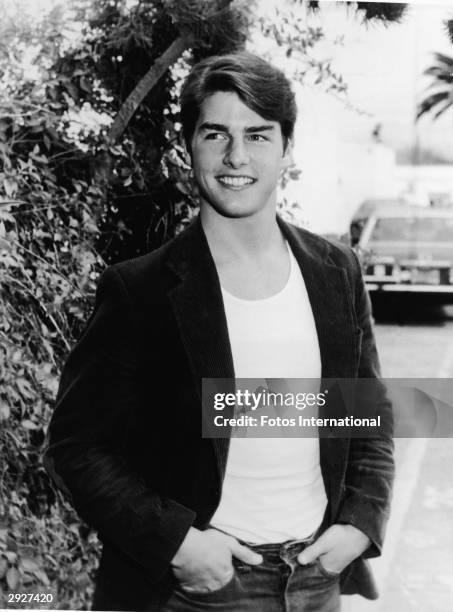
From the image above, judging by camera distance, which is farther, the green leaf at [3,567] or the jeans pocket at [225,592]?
the green leaf at [3,567]

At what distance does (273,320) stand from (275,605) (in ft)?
2.04

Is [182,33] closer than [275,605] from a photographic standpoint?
No

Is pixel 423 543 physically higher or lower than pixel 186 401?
lower

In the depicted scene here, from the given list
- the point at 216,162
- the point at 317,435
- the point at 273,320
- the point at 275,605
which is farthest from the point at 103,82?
the point at 275,605

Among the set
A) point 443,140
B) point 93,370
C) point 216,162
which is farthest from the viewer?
point 443,140

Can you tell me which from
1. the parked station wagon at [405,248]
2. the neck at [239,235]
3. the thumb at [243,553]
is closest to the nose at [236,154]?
the neck at [239,235]

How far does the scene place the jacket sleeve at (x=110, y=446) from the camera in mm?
1649

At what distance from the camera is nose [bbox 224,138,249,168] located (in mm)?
1791

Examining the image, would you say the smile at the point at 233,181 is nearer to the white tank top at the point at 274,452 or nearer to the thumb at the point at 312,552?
the white tank top at the point at 274,452

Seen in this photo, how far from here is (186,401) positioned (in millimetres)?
1741

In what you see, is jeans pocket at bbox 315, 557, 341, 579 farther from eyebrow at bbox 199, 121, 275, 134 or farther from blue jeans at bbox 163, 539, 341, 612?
eyebrow at bbox 199, 121, 275, 134

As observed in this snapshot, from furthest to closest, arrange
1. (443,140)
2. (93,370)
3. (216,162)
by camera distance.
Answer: (443,140), (216,162), (93,370)

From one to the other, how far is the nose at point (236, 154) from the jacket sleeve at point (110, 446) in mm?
369

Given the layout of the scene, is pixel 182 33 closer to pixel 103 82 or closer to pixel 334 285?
pixel 103 82
